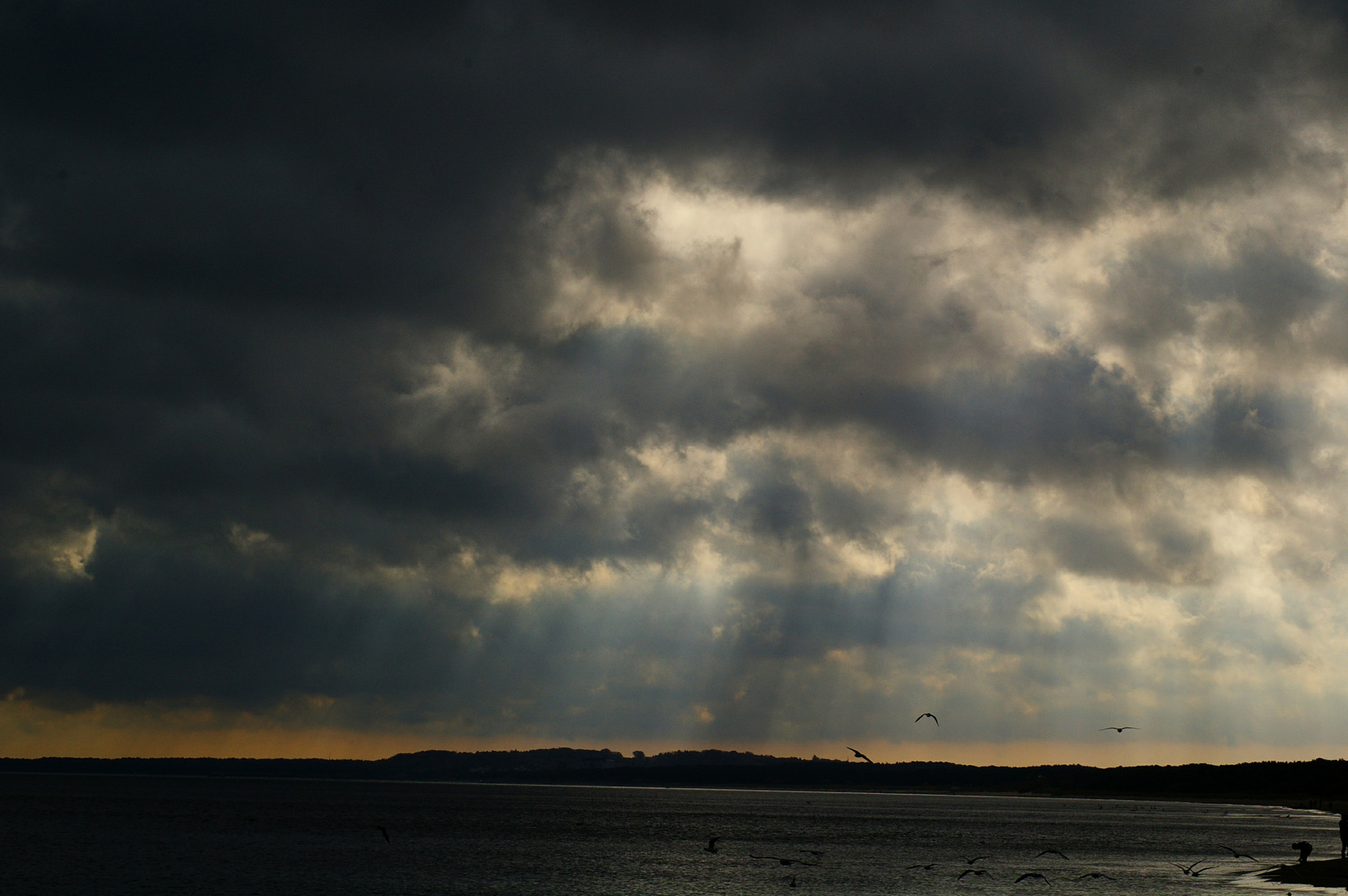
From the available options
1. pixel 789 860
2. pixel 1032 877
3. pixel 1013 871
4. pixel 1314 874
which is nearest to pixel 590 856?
pixel 789 860

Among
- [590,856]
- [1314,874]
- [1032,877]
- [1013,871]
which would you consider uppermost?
[1314,874]

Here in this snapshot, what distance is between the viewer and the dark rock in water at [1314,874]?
73.8 meters

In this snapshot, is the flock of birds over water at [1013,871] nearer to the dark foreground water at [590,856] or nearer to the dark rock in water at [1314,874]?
the dark foreground water at [590,856]

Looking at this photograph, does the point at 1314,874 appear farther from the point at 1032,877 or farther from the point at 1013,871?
the point at 1013,871

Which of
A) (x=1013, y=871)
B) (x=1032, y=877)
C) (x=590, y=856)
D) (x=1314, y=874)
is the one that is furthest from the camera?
(x=590, y=856)

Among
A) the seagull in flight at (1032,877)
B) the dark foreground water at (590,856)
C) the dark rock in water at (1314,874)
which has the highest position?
the dark rock in water at (1314,874)

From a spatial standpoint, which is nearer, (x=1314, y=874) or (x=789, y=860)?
(x=1314, y=874)

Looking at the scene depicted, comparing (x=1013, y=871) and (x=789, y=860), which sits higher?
(x=1013, y=871)

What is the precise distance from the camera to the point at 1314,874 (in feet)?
258

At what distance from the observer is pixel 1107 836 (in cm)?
16200

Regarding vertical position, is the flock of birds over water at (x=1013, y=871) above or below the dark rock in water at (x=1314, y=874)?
below

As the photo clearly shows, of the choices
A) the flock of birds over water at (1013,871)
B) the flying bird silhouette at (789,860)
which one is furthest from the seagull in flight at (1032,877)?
the flying bird silhouette at (789,860)

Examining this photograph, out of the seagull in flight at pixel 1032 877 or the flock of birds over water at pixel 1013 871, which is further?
the flock of birds over water at pixel 1013 871

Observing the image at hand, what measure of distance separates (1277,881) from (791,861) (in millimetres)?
49436
